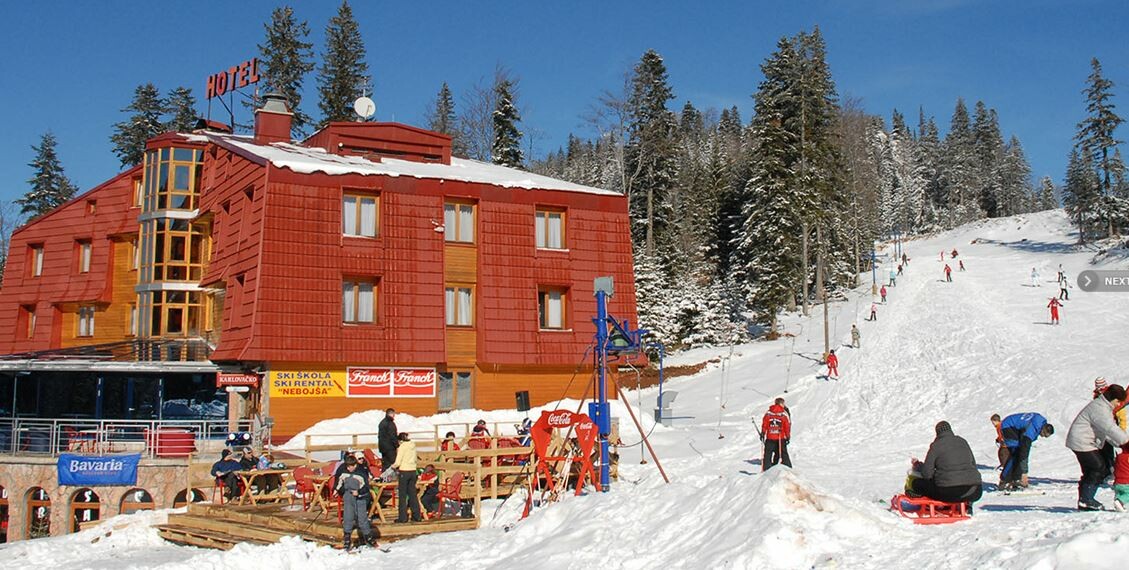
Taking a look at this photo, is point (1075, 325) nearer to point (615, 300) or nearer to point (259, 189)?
point (615, 300)

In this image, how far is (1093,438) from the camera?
11.1 meters

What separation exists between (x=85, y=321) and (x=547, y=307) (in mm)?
18612

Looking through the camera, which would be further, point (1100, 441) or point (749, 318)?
point (749, 318)

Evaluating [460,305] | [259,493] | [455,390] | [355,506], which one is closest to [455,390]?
[455,390]

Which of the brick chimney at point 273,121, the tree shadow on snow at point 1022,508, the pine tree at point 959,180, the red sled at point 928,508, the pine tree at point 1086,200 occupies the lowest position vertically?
the tree shadow on snow at point 1022,508

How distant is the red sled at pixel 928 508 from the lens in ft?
37.2

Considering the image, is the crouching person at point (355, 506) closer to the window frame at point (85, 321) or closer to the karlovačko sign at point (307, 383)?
the karlovačko sign at point (307, 383)

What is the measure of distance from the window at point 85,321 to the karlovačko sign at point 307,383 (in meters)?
13.6

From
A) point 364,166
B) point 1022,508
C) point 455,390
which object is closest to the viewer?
point 1022,508

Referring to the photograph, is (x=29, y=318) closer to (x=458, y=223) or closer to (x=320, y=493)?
(x=458, y=223)

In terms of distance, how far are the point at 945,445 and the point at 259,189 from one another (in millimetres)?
22380

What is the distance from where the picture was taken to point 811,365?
38.5 m

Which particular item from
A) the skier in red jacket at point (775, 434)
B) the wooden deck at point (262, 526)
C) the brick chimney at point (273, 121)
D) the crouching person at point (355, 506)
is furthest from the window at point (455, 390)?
the crouching person at point (355, 506)

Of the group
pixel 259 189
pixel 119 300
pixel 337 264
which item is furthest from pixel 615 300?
pixel 119 300
